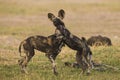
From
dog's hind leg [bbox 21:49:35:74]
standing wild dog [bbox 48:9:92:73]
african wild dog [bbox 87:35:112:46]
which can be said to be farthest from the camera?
african wild dog [bbox 87:35:112:46]

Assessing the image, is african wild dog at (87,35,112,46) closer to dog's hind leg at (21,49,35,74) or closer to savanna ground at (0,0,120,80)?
savanna ground at (0,0,120,80)

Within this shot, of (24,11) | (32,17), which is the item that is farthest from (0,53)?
(24,11)

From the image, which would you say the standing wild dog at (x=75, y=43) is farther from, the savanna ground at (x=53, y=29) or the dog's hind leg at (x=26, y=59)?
the dog's hind leg at (x=26, y=59)

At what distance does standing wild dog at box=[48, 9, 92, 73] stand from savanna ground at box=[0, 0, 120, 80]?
36 cm

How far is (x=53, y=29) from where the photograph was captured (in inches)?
1310

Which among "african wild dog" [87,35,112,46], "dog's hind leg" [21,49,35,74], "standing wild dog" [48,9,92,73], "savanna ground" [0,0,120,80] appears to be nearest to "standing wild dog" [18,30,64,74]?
"dog's hind leg" [21,49,35,74]

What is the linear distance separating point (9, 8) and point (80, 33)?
1257cm

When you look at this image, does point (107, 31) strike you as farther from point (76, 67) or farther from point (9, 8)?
point (76, 67)

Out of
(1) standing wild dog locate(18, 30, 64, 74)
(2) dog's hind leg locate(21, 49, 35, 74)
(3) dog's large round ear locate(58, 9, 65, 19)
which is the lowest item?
(2) dog's hind leg locate(21, 49, 35, 74)

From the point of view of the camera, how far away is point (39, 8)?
142 ft

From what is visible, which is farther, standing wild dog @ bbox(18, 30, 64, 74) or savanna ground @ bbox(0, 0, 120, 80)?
savanna ground @ bbox(0, 0, 120, 80)

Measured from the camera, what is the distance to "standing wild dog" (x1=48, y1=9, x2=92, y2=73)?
508 inches

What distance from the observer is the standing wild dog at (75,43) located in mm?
12891

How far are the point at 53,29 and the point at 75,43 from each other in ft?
66.1
